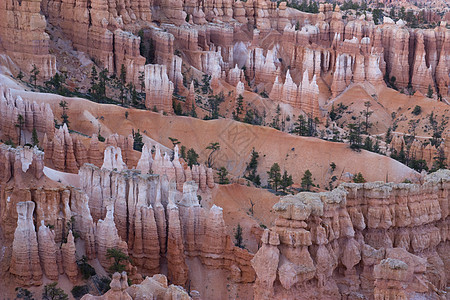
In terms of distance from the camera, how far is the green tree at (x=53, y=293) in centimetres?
5347

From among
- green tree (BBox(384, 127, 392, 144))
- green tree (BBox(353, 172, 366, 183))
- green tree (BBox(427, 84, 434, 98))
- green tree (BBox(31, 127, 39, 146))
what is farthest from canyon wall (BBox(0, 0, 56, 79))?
green tree (BBox(427, 84, 434, 98))

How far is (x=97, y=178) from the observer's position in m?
62.7

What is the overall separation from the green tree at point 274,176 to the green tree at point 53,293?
98.5 ft

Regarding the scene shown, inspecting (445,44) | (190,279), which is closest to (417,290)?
(190,279)

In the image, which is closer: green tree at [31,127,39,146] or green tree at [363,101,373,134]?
green tree at [31,127,39,146]

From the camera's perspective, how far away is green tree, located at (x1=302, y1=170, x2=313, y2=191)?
82.3m

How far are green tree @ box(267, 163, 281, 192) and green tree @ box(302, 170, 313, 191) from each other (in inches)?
78.0

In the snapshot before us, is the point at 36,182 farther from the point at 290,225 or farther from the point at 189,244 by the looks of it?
the point at 290,225

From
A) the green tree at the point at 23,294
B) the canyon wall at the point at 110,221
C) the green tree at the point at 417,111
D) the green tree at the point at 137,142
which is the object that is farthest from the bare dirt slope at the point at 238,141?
the green tree at the point at 23,294

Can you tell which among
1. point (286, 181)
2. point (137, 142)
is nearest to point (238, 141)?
point (286, 181)

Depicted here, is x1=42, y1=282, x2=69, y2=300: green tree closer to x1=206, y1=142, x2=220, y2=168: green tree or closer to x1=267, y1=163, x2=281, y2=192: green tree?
x1=267, y1=163, x2=281, y2=192: green tree

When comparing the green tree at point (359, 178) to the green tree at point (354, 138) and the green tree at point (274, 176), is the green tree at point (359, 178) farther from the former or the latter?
the green tree at point (354, 138)

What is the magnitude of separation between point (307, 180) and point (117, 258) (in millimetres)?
27835

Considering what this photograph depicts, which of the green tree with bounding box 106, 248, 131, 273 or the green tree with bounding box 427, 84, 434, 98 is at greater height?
the green tree with bounding box 106, 248, 131, 273
